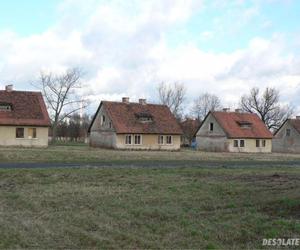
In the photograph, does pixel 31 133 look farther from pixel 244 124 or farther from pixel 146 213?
pixel 146 213

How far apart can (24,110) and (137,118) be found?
1353cm

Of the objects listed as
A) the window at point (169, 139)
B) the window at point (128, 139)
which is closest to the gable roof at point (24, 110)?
the window at point (128, 139)

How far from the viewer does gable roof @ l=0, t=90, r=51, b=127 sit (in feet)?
160

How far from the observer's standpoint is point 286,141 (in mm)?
76438

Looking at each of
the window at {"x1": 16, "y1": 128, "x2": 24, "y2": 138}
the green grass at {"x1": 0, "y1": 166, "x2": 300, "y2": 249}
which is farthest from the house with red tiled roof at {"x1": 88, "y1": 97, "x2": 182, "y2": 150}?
the green grass at {"x1": 0, "y1": 166, "x2": 300, "y2": 249}

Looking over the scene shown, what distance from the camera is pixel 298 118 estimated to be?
78.9 metres

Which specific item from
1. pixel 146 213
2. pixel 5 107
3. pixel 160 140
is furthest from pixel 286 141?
pixel 146 213

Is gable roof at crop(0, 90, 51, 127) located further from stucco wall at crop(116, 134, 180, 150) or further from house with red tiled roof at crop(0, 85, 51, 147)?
stucco wall at crop(116, 134, 180, 150)

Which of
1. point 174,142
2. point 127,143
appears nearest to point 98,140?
point 127,143

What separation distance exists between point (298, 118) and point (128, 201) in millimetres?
70144

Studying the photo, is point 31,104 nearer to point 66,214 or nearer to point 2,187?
point 2,187

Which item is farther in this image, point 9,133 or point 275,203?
point 9,133

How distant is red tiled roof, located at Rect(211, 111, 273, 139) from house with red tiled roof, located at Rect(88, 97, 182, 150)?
844 cm

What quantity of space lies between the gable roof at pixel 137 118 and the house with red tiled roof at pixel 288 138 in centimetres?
2380
